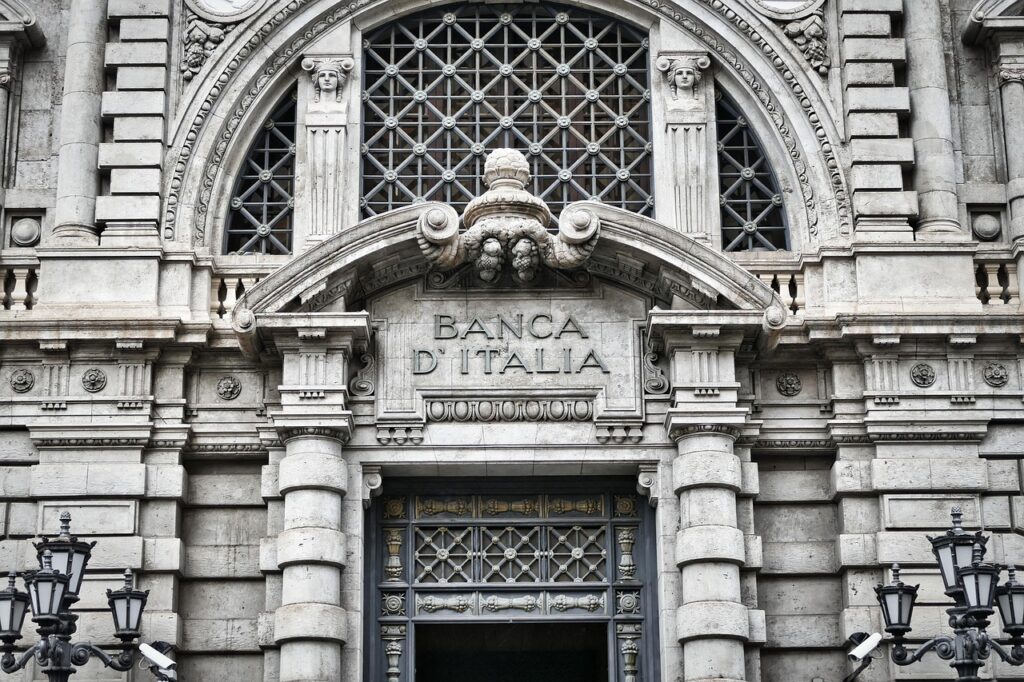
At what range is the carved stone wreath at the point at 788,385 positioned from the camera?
20.0 metres

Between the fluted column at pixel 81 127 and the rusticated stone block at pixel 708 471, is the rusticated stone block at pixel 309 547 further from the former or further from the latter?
the fluted column at pixel 81 127

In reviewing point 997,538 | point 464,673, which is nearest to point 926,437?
point 997,538

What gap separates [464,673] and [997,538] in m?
9.71

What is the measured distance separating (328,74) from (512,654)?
934 centimetres

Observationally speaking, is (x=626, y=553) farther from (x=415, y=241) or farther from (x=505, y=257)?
(x=415, y=241)

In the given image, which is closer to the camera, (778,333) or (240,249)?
(778,333)

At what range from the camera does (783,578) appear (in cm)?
1944

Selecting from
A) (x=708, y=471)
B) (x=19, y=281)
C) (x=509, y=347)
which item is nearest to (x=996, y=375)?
(x=708, y=471)

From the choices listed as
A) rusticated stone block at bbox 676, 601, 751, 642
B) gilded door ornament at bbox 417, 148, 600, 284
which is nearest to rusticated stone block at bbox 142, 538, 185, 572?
gilded door ornament at bbox 417, 148, 600, 284

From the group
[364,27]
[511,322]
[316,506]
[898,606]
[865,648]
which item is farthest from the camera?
[364,27]

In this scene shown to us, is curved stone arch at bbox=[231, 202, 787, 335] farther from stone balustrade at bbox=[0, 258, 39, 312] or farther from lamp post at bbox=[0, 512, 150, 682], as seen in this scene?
lamp post at bbox=[0, 512, 150, 682]

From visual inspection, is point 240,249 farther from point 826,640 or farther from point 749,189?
point 826,640

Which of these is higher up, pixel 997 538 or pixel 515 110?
pixel 515 110

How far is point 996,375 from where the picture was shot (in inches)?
775
